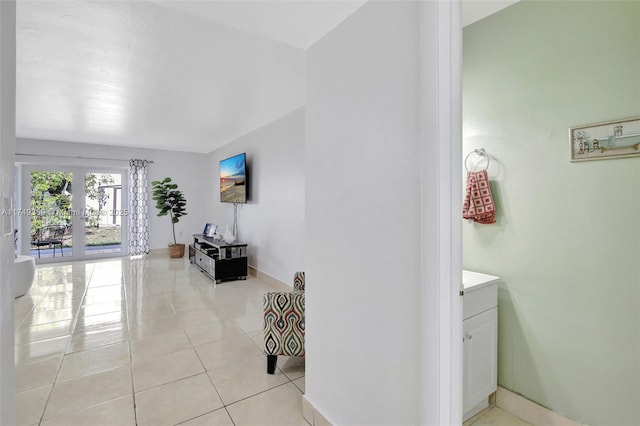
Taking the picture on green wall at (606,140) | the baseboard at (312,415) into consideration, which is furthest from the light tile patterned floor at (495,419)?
the picture on green wall at (606,140)

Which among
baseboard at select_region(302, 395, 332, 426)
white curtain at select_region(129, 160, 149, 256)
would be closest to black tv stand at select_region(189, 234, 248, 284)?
white curtain at select_region(129, 160, 149, 256)

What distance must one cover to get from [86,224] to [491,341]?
7414 mm

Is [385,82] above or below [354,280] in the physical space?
above

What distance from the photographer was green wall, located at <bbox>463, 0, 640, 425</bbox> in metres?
1.46

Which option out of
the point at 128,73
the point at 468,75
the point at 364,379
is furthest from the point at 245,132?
the point at 364,379

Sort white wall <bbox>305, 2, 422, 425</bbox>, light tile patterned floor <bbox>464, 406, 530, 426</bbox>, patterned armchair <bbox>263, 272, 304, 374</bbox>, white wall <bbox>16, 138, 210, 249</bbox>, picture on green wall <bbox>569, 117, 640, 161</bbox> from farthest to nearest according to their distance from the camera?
white wall <bbox>16, 138, 210, 249</bbox> < patterned armchair <bbox>263, 272, 304, 374</bbox> < light tile patterned floor <bbox>464, 406, 530, 426</bbox> < picture on green wall <bbox>569, 117, 640, 161</bbox> < white wall <bbox>305, 2, 422, 425</bbox>

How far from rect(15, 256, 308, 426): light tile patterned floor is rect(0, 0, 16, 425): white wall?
1.28m

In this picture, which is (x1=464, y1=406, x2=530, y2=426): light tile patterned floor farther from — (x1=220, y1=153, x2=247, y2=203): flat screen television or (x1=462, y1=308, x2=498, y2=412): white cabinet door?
(x1=220, y1=153, x2=247, y2=203): flat screen television

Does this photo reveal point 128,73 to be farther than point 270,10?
Yes

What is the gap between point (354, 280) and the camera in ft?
4.83

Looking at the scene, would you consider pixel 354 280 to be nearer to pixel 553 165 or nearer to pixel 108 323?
pixel 553 165

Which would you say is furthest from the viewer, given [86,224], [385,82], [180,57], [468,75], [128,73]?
[86,224]

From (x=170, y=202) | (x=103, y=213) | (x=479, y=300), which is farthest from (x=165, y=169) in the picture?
(x=479, y=300)

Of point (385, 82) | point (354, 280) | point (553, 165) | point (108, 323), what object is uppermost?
point (385, 82)
